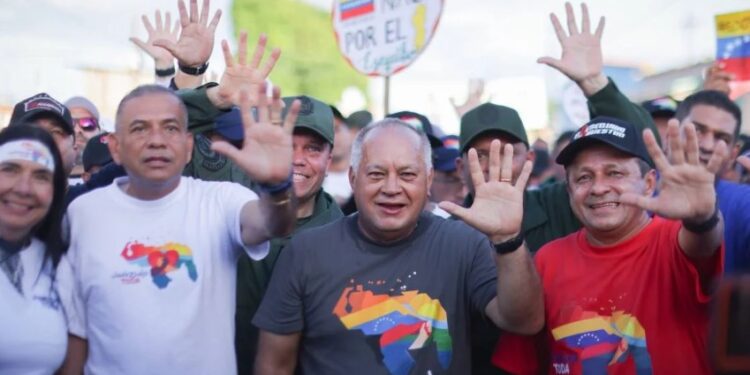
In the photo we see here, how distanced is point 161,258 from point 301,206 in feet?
3.63

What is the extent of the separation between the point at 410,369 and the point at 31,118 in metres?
2.47


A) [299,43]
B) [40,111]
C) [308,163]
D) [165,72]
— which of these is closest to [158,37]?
[165,72]

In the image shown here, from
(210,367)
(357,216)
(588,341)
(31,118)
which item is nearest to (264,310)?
(210,367)

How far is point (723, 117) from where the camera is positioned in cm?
425

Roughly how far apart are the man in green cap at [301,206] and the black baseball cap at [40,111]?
3.90 ft

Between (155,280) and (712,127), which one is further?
(712,127)

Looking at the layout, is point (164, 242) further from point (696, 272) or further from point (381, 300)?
point (696, 272)

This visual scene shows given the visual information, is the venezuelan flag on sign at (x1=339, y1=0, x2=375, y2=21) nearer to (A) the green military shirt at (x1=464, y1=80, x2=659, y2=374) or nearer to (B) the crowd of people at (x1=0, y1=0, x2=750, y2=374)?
(A) the green military shirt at (x1=464, y1=80, x2=659, y2=374)

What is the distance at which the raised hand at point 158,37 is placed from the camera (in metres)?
4.55

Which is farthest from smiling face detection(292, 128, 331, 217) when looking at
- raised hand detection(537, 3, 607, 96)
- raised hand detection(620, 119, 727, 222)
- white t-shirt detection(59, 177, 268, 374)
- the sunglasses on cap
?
the sunglasses on cap

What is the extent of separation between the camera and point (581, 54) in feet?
13.1

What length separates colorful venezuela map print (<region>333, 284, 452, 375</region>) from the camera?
2865mm

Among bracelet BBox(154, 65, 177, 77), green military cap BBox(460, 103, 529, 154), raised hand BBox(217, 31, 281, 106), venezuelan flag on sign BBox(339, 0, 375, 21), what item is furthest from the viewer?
venezuelan flag on sign BBox(339, 0, 375, 21)

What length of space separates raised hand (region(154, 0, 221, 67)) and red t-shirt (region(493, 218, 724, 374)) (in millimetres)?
2089
